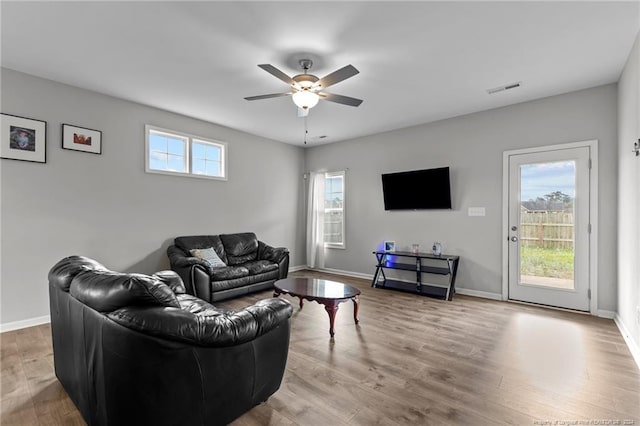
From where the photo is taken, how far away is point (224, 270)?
14.5 ft

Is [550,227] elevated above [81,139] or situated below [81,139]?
below

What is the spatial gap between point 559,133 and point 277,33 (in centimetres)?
391

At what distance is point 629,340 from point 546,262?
1328mm

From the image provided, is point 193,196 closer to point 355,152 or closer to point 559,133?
point 355,152

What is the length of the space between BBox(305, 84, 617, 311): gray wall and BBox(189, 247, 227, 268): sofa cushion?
8.87 ft

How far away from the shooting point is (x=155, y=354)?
144 centimetres

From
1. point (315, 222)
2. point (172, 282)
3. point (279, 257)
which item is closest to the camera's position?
point (172, 282)

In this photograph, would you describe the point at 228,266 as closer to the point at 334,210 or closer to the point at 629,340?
the point at 334,210

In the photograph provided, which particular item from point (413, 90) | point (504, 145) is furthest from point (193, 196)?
point (504, 145)

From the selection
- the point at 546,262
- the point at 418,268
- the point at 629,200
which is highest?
the point at 629,200

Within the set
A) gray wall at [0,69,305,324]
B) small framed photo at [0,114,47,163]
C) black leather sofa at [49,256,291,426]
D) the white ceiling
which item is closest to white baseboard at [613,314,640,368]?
the white ceiling

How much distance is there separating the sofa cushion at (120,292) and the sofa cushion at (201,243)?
3046 mm

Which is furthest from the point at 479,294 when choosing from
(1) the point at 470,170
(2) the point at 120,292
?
(2) the point at 120,292

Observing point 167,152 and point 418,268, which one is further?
point 418,268
